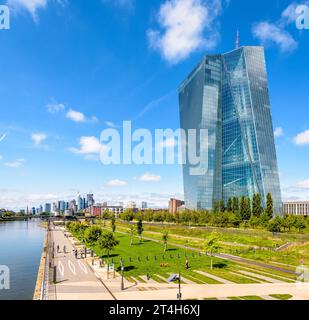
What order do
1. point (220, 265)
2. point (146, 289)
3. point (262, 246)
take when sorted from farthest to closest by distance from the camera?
1. point (262, 246)
2. point (220, 265)
3. point (146, 289)

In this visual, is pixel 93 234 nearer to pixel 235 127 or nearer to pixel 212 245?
pixel 212 245

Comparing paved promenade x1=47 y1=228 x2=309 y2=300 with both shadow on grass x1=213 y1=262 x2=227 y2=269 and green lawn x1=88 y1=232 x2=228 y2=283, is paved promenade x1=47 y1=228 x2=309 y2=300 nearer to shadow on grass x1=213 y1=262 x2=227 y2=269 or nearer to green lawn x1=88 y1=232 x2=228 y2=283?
green lawn x1=88 y1=232 x2=228 y2=283

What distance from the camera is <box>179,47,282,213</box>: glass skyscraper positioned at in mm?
152125

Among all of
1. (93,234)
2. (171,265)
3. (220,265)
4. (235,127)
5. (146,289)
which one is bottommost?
(171,265)

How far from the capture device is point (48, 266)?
5181 centimetres

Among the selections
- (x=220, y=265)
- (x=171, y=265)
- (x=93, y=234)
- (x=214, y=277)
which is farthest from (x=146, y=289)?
(x=93, y=234)

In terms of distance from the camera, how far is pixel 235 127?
160125 mm

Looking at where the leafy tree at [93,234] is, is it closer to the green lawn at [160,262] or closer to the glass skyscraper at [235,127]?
the green lawn at [160,262]

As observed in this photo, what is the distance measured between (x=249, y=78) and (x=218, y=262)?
5058 inches

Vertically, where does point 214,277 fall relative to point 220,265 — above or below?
above

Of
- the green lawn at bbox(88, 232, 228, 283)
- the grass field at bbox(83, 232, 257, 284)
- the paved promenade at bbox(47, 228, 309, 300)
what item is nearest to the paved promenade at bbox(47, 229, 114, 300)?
the paved promenade at bbox(47, 228, 309, 300)

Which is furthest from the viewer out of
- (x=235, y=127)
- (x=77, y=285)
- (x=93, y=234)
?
(x=235, y=127)
